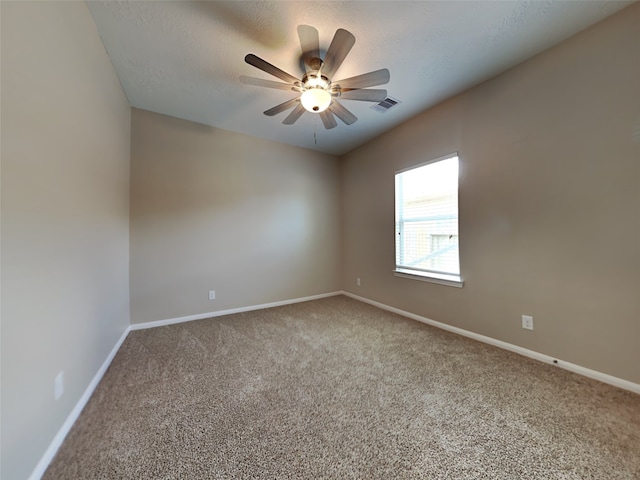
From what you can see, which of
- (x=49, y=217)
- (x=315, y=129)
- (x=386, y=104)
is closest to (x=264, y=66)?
(x=49, y=217)

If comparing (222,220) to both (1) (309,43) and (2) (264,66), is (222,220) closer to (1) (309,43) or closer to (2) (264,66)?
(2) (264,66)

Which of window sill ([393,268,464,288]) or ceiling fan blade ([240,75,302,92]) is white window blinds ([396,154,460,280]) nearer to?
window sill ([393,268,464,288])

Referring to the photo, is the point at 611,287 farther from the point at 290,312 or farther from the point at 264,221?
the point at 264,221

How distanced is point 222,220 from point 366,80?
2.52 m

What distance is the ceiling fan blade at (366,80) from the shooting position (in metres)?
1.60

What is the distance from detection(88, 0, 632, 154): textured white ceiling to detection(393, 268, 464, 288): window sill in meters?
2.03

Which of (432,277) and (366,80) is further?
(432,277)

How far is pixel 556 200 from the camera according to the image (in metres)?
1.87

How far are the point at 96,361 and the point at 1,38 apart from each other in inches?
77.8

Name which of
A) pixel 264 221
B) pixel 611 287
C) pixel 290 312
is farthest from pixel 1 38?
pixel 611 287

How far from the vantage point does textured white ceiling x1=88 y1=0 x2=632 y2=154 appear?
5.11ft

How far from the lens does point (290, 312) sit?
3338 millimetres

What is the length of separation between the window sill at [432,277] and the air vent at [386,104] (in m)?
2.07

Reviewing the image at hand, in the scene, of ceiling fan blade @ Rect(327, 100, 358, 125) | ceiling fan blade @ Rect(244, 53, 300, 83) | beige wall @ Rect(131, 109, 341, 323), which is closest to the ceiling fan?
ceiling fan blade @ Rect(244, 53, 300, 83)
